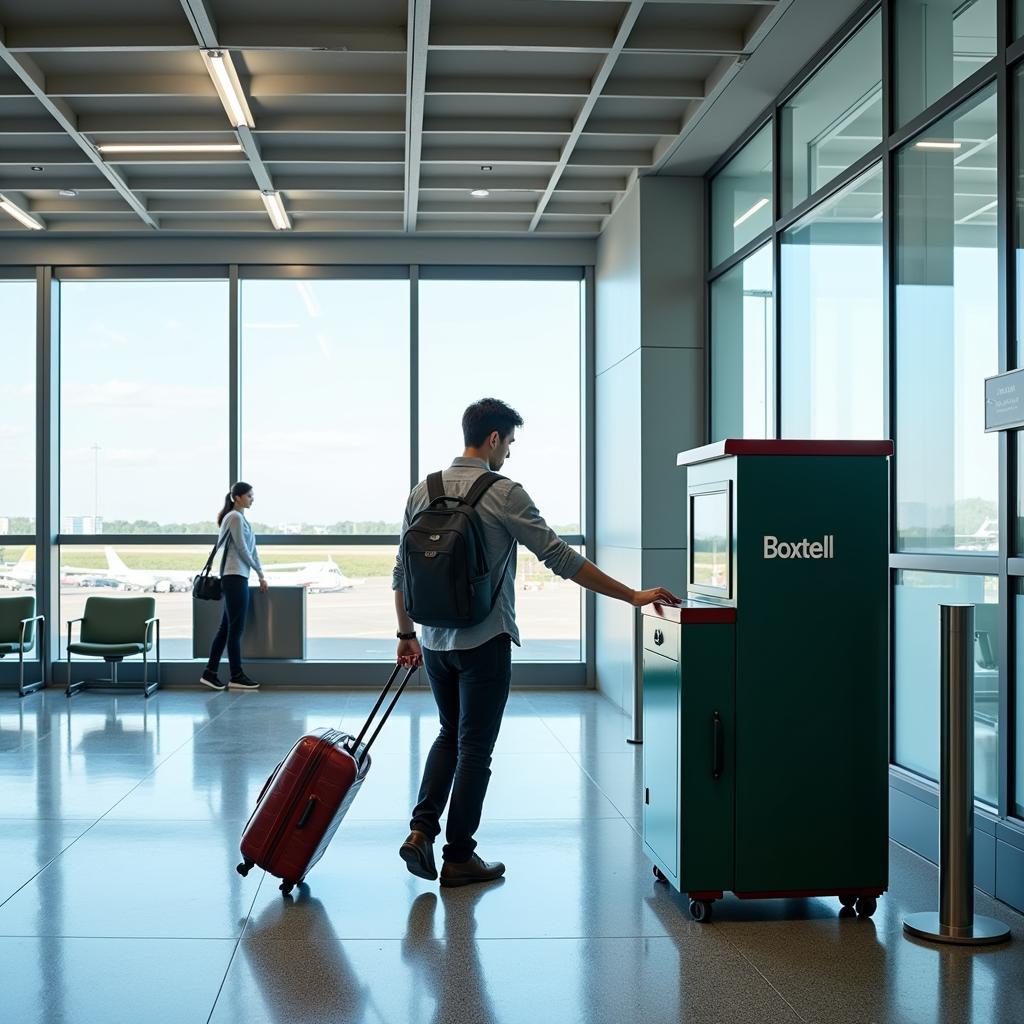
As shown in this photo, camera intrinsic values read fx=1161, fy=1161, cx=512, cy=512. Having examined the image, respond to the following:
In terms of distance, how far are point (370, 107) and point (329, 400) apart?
3695 millimetres

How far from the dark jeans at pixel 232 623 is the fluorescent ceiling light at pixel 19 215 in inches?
130

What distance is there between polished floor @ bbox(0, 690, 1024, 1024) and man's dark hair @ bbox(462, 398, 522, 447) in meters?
1.69

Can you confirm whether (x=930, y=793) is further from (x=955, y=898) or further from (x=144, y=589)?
(x=144, y=589)

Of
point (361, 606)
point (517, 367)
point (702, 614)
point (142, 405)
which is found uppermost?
point (517, 367)

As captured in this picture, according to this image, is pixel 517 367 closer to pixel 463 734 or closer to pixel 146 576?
pixel 146 576

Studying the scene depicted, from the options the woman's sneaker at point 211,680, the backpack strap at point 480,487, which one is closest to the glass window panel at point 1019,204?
the backpack strap at point 480,487

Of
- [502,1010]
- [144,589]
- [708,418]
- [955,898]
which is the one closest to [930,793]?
[955,898]

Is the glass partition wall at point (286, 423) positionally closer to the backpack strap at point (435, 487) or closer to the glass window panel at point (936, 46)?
the glass window panel at point (936, 46)

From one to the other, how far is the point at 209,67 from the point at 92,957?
4.65 meters

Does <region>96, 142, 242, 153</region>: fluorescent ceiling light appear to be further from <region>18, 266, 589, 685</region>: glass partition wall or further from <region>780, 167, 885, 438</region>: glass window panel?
<region>780, 167, 885, 438</region>: glass window panel

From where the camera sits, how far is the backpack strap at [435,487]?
4283 mm

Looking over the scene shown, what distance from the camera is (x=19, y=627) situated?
9.40 meters

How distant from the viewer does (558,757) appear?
271 inches

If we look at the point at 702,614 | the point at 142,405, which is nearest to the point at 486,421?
the point at 702,614
